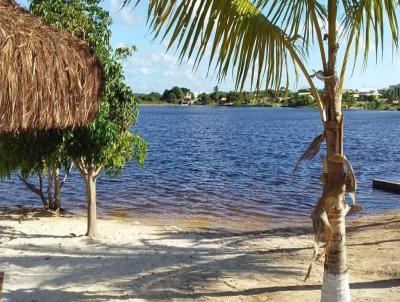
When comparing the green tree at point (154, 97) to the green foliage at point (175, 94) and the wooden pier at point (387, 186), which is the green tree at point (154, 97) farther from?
the wooden pier at point (387, 186)

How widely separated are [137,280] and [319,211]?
2956 millimetres

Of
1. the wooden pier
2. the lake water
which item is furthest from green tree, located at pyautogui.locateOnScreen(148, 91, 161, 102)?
the wooden pier

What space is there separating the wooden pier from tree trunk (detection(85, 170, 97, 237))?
1133 cm

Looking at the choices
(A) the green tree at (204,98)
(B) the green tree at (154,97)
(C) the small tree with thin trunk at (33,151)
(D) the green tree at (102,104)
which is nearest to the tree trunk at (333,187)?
(D) the green tree at (102,104)

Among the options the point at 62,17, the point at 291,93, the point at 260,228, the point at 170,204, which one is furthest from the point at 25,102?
the point at 170,204

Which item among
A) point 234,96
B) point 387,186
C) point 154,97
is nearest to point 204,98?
point 154,97

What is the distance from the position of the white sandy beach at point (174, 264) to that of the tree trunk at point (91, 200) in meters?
0.23

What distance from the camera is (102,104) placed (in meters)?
7.86

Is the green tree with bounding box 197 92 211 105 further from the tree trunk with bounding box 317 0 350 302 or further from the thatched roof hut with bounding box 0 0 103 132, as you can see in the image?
the tree trunk with bounding box 317 0 350 302

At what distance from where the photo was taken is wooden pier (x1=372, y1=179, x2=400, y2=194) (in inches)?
681

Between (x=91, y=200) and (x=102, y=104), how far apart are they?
1915 millimetres

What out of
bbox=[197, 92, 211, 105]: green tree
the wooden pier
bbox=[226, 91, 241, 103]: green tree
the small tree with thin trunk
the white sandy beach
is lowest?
the wooden pier

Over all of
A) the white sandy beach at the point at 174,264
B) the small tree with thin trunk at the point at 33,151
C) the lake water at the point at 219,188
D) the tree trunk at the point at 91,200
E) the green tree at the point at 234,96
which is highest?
the green tree at the point at 234,96

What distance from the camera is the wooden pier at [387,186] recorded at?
17297mm
